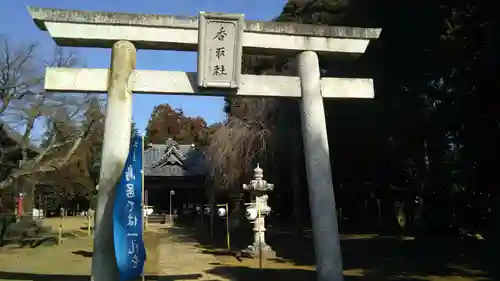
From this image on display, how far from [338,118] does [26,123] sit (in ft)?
48.5

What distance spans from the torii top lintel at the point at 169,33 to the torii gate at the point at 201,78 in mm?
17

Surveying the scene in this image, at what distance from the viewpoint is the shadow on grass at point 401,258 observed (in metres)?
10.7

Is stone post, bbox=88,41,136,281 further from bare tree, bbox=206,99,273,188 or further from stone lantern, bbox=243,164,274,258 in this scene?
bare tree, bbox=206,99,273,188

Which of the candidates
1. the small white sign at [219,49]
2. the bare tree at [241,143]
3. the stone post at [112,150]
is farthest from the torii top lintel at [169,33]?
the bare tree at [241,143]

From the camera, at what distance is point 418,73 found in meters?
13.3

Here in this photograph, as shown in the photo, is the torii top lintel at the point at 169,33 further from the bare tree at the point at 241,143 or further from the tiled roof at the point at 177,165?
the tiled roof at the point at 177,165

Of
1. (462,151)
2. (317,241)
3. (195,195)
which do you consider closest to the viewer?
(317,241)

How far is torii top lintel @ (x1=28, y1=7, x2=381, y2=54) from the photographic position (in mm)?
7680

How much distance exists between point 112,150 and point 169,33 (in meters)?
2.27

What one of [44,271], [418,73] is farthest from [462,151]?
[44,271]

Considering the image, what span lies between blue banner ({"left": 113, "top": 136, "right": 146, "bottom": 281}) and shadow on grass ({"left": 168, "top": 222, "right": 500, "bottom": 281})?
4.38 meters

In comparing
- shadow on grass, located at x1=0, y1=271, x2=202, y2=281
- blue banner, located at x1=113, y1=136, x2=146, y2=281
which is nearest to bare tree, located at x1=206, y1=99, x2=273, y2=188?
shadow on grass, located at x1=0, y1=271, x2=202, y2=281

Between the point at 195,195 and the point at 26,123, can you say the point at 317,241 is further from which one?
the point at 195,195

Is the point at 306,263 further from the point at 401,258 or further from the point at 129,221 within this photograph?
the point at 129,221
